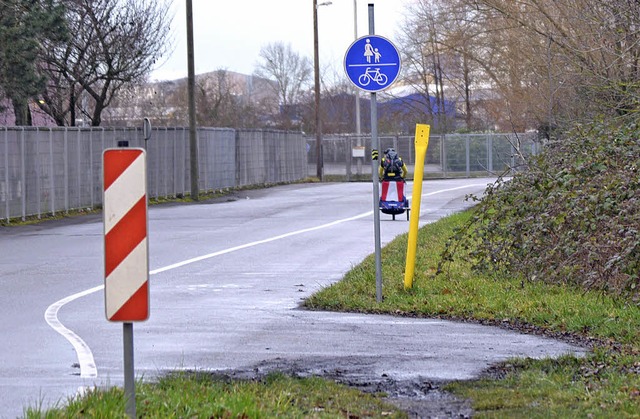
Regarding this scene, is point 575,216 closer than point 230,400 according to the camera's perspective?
No

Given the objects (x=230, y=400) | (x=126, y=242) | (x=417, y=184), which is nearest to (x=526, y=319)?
(x=417, y=184)

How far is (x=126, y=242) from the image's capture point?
5980mm

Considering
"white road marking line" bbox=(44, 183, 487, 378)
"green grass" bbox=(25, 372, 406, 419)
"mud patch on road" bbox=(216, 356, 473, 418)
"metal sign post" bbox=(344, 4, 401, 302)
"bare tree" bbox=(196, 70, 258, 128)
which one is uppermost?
"bare tree" bbox=(196, 70, 258, 128)

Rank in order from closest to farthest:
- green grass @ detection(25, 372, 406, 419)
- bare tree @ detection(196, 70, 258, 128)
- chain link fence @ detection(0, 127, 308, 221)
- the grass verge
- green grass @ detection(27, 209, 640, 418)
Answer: green grass @ detection(25, 372, 406, 419), green grass @ detection(27, 209, 640, 418), the grass verge, chain link fence @ detection(0, 127, 308, 221), bare tree @ detection(196, 70, 258, 128)

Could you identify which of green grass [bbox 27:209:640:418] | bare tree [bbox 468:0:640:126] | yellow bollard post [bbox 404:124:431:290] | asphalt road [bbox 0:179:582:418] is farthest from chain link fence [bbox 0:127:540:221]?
green grass [bbox 27:209:640:418]

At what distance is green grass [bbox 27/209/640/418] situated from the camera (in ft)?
21.1

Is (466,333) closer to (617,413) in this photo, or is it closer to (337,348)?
(337,348)

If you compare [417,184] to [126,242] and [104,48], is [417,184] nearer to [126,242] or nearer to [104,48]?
[126,242]

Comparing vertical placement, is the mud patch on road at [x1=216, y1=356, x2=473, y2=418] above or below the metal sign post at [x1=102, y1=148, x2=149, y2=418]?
below

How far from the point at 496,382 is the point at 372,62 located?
5.52 m

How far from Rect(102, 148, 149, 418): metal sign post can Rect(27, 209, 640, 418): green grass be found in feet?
1.72

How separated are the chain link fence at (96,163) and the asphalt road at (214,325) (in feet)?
15.2

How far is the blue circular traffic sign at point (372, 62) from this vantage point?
Answer: 483 inches

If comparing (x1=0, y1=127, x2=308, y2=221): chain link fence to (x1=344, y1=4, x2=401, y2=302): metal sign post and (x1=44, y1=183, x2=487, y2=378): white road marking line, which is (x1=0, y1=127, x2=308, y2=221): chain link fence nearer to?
(x1=44, y1=183, x2=487, y2=378): white road marking line
